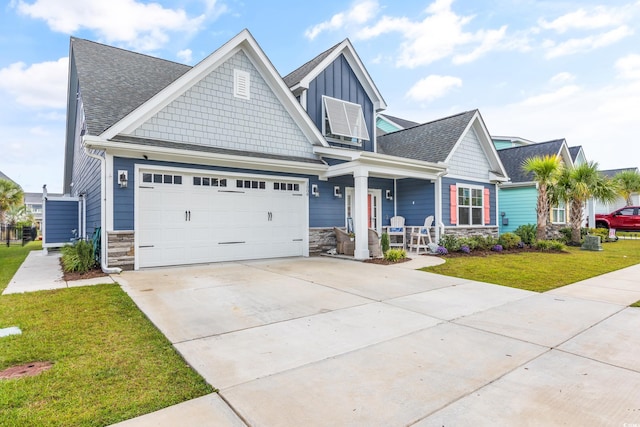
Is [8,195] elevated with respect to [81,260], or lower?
elevated

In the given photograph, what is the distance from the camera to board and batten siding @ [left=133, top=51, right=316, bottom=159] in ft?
27.9

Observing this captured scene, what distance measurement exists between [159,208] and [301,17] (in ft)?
28.0

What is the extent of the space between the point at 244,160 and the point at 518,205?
13.9 meters

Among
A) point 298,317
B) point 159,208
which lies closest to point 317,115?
point 159,208

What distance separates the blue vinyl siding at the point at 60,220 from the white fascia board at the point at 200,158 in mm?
7485

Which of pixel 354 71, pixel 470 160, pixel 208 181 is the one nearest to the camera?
pixel 208 181

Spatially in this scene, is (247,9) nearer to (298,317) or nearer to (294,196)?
(294,196)

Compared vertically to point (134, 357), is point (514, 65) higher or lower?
higher

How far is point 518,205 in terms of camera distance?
1655cm

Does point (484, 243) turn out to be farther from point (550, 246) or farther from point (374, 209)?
point (374, 209)

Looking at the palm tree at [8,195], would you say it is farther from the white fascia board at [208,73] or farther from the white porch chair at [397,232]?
the white porch chair at [397,232]

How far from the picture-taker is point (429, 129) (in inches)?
554

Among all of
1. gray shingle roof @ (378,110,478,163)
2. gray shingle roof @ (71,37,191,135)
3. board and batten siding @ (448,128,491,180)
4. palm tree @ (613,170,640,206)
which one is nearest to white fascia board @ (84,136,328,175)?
gray shingle roof @ (71,37,191,135)

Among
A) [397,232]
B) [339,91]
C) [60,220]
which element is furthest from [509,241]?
[60,220]
